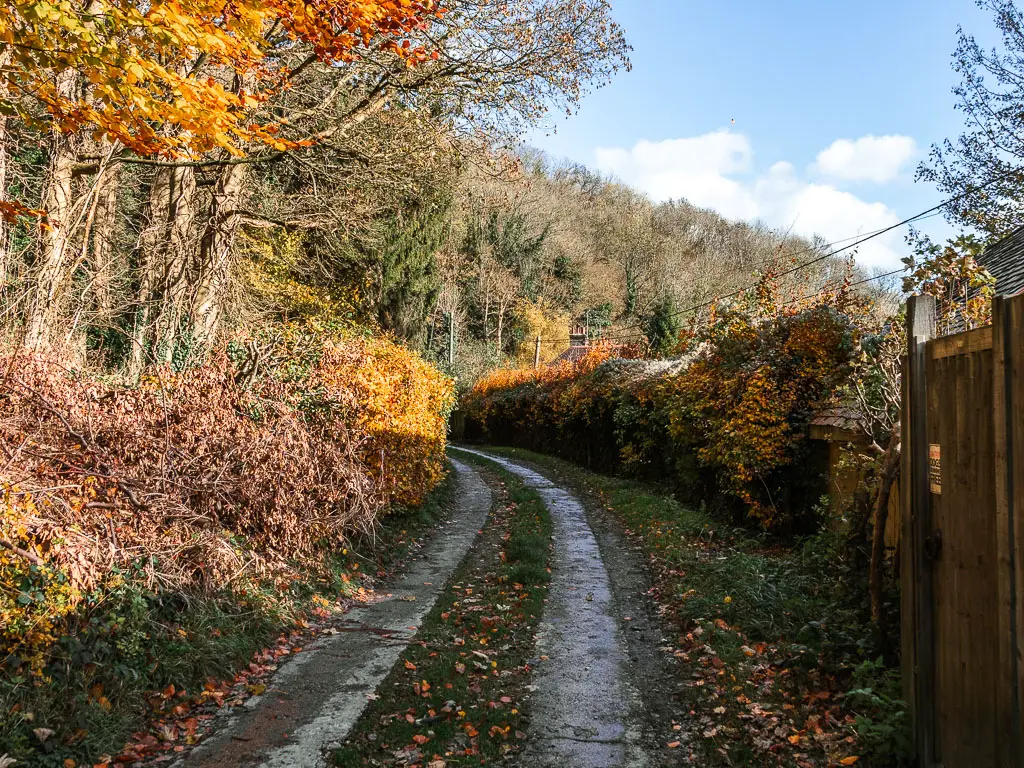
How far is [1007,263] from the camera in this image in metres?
11.4

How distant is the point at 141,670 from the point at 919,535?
16.7ft

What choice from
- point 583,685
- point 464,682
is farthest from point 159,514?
point 583,685

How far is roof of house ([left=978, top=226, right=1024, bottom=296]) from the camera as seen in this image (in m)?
9.71

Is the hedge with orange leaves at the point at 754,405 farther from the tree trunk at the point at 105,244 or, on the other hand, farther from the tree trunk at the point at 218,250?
the tree trunk at the point at 105,244

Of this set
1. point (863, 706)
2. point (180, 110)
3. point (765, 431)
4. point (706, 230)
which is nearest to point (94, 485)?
point (180, 110)

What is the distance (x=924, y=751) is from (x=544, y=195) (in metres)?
47.2

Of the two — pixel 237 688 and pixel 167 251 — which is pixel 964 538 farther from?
pixel 167 251

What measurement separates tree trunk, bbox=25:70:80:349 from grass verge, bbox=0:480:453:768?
10.7ft

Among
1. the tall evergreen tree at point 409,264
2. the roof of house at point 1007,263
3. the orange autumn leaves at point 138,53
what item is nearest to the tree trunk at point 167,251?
the orange autumn leaves at point 138,53

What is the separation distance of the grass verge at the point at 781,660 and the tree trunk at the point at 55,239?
22.9 ft

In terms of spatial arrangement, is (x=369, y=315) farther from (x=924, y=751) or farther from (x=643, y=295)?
(x=643, y=295)

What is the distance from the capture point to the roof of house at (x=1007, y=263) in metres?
9.71

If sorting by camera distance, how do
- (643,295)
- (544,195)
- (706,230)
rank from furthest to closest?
1. (706,230)
2. (643,295)
3. (544,195)

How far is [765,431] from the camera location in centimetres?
1107
